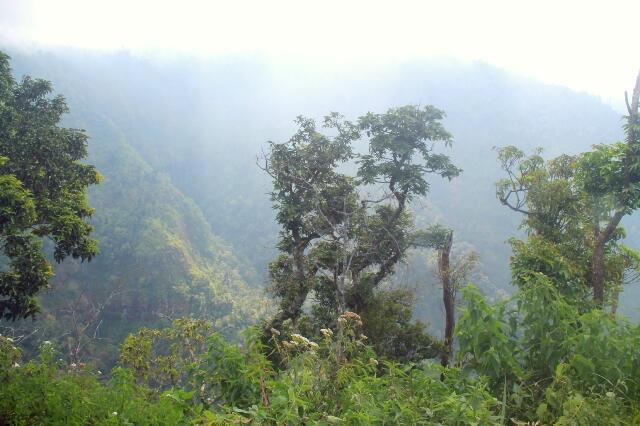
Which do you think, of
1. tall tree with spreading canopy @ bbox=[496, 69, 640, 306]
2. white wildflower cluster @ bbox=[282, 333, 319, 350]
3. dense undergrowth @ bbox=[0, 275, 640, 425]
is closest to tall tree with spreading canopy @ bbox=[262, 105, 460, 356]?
tall tree with spreading canopy @ bbox=[496, 69, 640, 306]

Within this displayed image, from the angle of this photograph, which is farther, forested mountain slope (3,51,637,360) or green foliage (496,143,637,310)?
forested mountain slope (3,51,637,360)

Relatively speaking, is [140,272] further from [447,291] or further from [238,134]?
[238,134]

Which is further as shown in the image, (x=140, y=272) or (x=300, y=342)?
(x=140, y=272)

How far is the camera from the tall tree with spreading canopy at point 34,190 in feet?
25.6

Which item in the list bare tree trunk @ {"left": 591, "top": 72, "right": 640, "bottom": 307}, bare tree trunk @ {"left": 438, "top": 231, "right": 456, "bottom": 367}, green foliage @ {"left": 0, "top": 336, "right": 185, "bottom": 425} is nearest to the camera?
green foliage @ {"left": 0, "top": 336, "right": 185, "bottom": 425}

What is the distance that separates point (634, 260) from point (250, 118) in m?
101

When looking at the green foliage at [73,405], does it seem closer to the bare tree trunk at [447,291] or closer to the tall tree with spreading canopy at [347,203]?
the tall tree with spreading canopy at [347,203]

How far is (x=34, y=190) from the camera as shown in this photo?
9156 mm

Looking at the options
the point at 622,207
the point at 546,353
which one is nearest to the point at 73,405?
the point at 546,353

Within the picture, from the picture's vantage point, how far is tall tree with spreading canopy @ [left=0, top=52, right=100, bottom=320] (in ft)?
25.6

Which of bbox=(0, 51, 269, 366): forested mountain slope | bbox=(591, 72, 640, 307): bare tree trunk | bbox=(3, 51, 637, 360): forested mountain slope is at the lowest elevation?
bbox=(0, 51, 269, 366): forested mountain slope

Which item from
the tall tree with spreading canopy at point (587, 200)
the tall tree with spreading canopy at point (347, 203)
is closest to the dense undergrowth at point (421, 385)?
the tall tree with spreading canopy at point (587, 200)

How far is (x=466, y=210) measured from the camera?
7319cm

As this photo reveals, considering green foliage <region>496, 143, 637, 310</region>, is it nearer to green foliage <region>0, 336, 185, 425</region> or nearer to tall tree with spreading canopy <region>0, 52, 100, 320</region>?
green foliage <region>0, 336, 185, 425</region>
